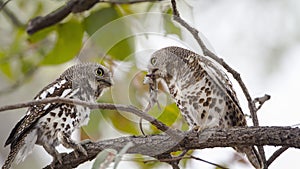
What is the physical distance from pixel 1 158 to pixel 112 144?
1.36 m

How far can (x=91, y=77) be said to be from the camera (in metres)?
2.09

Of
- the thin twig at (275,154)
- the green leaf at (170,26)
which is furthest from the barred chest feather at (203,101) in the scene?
the thin twig at (275,154)

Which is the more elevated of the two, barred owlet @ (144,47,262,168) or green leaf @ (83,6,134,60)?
green leaf @ (83,6,134,60)

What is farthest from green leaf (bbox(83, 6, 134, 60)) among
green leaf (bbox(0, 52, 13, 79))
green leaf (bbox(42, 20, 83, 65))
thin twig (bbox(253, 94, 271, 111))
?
green leaf (bbox(0, 52, 13, 79))

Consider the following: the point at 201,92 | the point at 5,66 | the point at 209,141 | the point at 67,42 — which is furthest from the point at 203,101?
the point at 5,66

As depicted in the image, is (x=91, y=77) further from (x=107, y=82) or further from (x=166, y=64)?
(x=166, y=64)

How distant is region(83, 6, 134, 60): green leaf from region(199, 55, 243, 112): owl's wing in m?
Result: 0.21

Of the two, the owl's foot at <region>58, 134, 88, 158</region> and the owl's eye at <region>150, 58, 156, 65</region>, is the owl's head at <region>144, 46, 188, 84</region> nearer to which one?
the owl's eye at <region>150, 58, 156, 65</region>

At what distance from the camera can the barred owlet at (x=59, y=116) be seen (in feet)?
6.76

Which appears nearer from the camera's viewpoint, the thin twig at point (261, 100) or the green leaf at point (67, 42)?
the thin twig at point (261, 100)

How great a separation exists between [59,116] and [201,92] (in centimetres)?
41

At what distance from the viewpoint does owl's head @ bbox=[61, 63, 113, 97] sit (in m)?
2.04

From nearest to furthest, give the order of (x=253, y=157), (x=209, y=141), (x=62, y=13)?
1. (x=209, y=141)
2. (x=253, y=157)
3. (x=62, y=13)

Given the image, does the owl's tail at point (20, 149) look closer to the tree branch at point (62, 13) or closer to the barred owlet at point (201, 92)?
the tree branch at point (62, 13)
